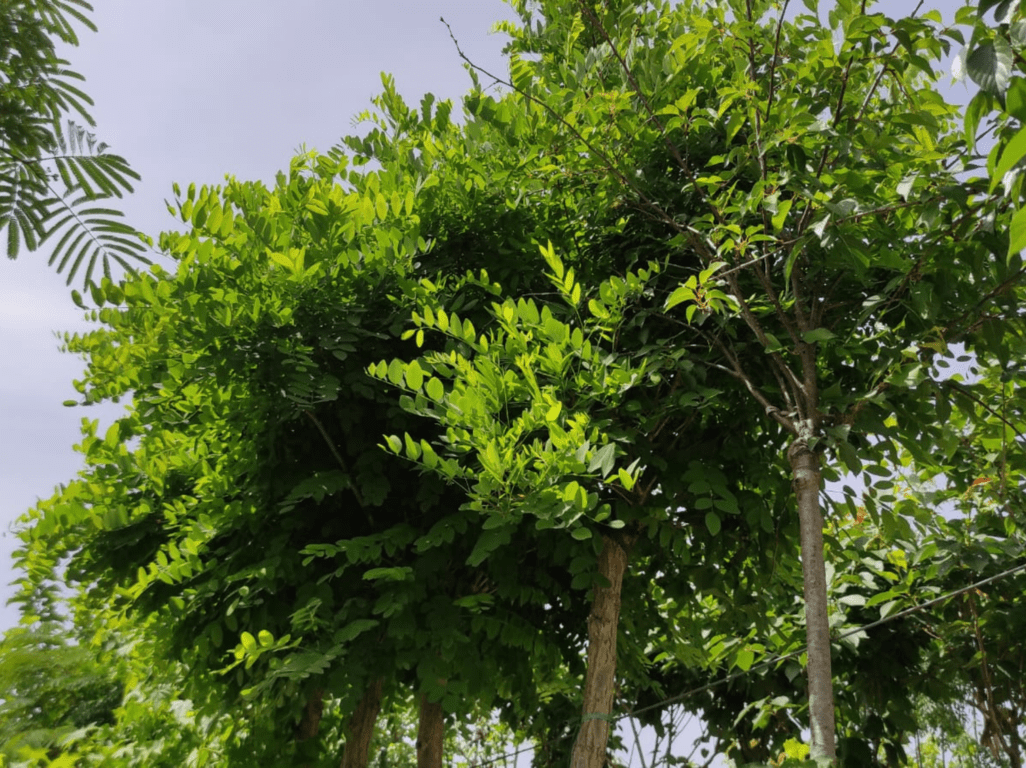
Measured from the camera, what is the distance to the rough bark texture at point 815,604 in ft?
7.82

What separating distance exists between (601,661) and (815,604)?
1.14 m

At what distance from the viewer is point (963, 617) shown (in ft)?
14.7

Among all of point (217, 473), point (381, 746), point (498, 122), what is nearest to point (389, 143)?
point (498, 122)

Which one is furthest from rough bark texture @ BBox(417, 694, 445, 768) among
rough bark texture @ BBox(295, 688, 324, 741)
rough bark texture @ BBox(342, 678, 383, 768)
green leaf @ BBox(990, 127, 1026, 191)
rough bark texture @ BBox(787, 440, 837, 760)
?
green leaf @ BBox(990, 127, 1026, 191)

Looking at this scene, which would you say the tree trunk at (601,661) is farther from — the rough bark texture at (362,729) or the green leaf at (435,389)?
the green leaf at (435,389)

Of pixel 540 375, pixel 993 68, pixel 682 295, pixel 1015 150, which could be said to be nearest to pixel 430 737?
pixel 540 375

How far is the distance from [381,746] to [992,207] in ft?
23.8

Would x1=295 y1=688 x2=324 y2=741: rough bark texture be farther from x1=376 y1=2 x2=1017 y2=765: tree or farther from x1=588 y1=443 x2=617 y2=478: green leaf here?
x1=588 y1=443 x2=617 y2=478: green leaf

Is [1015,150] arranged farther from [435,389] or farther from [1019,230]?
[435,389]

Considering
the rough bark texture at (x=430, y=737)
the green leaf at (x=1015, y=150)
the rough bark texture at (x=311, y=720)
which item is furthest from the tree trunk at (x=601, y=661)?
the green leaf at (x=1015, y=150)

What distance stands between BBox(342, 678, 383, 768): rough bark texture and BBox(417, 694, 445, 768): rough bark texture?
0.77 ft

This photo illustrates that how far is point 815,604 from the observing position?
99.4 inches

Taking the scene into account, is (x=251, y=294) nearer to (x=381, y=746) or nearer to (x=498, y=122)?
(x=498, y=122)

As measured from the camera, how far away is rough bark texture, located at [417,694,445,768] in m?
4.04
